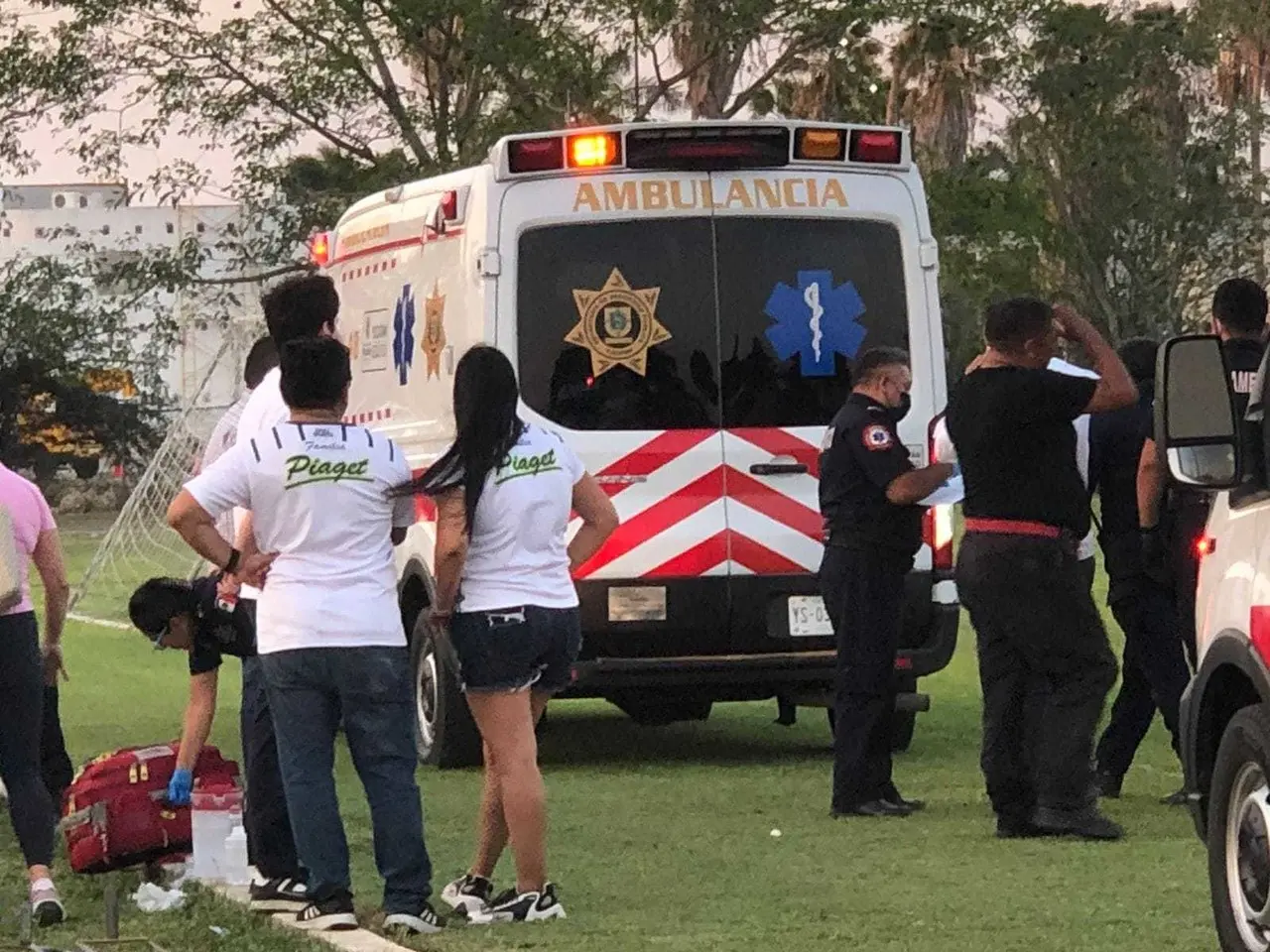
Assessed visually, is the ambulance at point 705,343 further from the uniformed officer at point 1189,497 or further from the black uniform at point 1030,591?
the black uniform at point 1030,591

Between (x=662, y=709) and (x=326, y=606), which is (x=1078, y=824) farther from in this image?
(x=662, y=709)

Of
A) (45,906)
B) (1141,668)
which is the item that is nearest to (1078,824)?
(1141,668)

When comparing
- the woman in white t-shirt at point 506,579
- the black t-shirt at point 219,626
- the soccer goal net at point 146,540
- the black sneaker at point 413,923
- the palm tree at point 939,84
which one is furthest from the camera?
the palm tree at point 939,84

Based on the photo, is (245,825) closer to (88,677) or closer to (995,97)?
(88,677)

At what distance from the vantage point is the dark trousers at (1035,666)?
9.53m

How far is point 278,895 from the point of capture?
827 centimetres

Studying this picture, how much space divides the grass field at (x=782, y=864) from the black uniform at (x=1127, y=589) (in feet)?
0.81

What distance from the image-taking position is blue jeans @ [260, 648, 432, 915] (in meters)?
7.61

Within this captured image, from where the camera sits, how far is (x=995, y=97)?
126 ft

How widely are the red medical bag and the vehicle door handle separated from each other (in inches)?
153

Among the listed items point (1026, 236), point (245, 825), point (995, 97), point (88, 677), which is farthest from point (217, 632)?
point (995, 97)

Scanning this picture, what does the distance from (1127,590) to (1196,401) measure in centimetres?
489

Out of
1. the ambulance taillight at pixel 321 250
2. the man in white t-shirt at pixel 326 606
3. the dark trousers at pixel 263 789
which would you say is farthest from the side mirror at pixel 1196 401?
the ambulance taillight at pixel 321 250

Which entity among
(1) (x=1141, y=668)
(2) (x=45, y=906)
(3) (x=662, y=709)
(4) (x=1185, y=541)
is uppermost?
(4) (x=1185, y=541)
